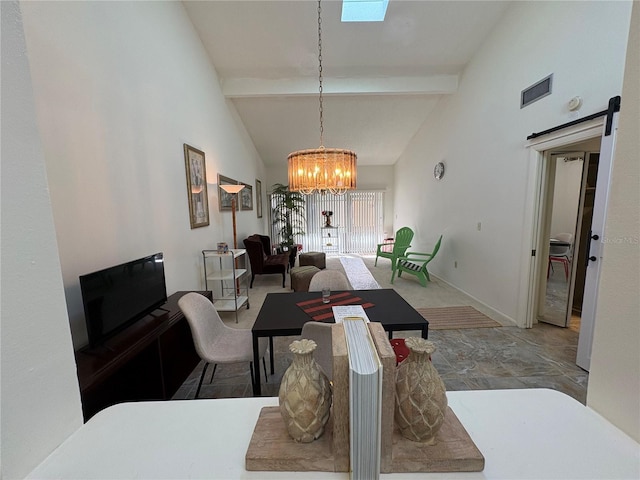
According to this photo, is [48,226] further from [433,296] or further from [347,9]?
[433,296]

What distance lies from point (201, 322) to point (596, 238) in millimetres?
3001

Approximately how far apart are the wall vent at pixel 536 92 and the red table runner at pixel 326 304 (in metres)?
2.65

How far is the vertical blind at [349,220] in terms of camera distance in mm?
7596

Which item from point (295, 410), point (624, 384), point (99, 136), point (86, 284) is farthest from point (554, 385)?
point (99, 136)

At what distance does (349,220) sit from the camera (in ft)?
25.3

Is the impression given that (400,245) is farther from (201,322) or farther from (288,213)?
(201,322)

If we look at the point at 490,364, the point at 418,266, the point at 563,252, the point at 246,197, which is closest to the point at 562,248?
the point at 563,252

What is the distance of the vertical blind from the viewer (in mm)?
7596

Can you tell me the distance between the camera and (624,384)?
496mm

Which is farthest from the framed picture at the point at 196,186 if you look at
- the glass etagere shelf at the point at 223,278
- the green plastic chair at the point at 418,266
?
the green plastic chair at the point at 418,266

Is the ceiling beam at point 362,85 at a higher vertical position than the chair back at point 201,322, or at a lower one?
higher

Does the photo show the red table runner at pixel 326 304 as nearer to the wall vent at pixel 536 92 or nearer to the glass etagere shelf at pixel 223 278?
the glass etagere shelf at pixel 223 278

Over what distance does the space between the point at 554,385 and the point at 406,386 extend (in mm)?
2249

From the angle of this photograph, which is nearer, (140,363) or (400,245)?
(140,363)
